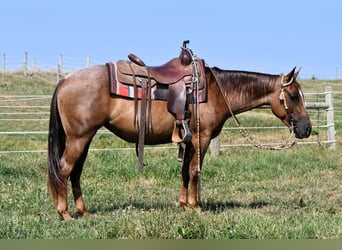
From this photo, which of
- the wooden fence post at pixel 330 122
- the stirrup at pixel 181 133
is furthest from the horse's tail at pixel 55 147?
the wooden fence post at pixel 330 122

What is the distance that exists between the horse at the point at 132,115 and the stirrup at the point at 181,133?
0.09 meters

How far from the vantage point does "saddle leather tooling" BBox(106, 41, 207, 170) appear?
566 centimetres

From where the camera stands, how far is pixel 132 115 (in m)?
5.68

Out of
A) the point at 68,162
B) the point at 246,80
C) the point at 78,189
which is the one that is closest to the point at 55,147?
the point at 68,162

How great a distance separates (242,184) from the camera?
7.88 metres

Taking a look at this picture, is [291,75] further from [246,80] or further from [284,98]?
[246,80]

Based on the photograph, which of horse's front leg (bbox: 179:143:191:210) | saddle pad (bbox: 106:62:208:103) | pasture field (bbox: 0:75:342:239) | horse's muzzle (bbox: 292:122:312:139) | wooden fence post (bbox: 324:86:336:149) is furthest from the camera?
wooden fence post (bbox: 324:86:336:149)

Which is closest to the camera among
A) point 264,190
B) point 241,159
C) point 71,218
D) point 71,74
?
point 71,218

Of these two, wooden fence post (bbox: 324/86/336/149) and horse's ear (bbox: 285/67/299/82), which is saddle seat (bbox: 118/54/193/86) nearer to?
horse's ear (bbox: 285/67/299/82)

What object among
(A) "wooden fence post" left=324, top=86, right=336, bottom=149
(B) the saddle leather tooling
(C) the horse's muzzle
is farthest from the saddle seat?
(A) "wooden fence post" left=324, top=86, right=336, bottom=149

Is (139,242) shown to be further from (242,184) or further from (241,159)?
(241,159)

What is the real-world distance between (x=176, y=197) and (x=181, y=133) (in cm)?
146

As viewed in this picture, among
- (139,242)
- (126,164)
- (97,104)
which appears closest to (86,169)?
(126,164)

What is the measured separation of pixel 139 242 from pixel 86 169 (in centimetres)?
572
